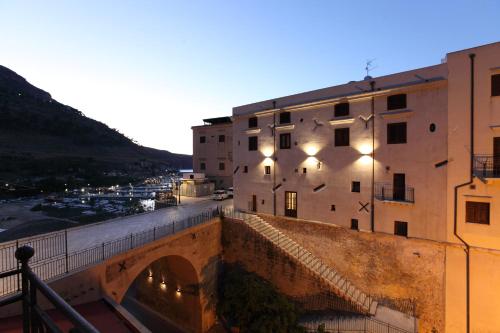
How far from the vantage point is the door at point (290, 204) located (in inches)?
793

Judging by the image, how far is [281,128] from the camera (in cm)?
2055

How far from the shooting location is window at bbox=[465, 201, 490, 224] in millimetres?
12914

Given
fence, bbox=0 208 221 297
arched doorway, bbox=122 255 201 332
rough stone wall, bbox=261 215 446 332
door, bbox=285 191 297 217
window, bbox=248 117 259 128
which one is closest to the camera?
fence, bbox=0 208 221 297

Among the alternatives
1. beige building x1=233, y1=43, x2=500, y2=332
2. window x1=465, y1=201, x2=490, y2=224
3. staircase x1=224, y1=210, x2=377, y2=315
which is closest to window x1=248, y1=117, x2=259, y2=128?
beige building x1=233, y1=43, x2=500, y2=332

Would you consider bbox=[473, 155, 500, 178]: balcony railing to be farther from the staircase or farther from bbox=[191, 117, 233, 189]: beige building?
bbox=[191, 117, 233, 189]: beige building

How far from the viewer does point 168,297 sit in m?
20.4

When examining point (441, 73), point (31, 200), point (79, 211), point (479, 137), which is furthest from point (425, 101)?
point (31, 200)

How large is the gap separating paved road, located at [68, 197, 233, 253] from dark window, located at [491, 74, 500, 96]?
21.0m

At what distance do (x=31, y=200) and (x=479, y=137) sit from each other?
6038 centimetres

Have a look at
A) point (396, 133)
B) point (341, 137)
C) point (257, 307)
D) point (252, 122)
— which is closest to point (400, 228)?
point (396, 133)

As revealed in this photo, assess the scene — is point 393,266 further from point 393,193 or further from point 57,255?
point 57,255

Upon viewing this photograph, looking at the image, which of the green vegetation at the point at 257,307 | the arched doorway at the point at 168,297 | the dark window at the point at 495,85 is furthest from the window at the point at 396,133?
the arched doorway at the point at 168,297

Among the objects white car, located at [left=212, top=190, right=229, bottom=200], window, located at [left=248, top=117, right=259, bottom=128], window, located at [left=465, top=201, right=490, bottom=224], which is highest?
window, located at [left=248, top=117, right=259, bottom=128]

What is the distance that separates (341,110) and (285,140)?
191 inches
